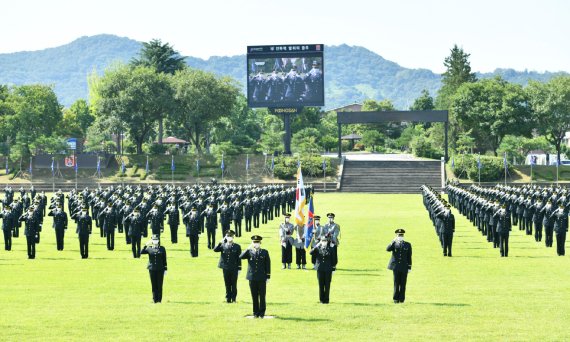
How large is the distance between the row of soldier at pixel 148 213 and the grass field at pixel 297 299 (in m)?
0.81

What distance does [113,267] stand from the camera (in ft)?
90.3

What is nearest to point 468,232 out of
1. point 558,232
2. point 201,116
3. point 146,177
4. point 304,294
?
point 558,232

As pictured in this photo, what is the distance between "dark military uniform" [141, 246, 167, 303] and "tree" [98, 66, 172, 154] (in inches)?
2952

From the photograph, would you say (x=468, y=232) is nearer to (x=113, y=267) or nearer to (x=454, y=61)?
(x=113, y=267)

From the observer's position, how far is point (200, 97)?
315 feet

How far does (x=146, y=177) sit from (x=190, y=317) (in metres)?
70.7

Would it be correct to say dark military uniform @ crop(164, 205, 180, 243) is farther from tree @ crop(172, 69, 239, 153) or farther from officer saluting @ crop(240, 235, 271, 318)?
tree @ crop(172, 69, 239, 153)

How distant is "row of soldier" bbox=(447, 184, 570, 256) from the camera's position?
99.2 feet

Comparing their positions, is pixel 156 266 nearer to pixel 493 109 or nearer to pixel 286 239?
pixel 286 239

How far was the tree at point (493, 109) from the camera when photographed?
95.4m

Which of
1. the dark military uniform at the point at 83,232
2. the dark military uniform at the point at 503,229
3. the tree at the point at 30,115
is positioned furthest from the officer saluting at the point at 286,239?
the tree at the point at 30,115

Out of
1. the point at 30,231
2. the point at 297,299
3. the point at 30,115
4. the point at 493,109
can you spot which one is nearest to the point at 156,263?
the point at 297,299

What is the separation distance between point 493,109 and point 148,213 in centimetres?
6649

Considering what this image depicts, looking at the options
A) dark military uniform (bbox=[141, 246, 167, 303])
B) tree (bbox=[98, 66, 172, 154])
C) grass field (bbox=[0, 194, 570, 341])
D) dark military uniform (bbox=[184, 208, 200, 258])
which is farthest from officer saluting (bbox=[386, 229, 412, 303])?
tree (bbox=[98, 66, 172, 154])
